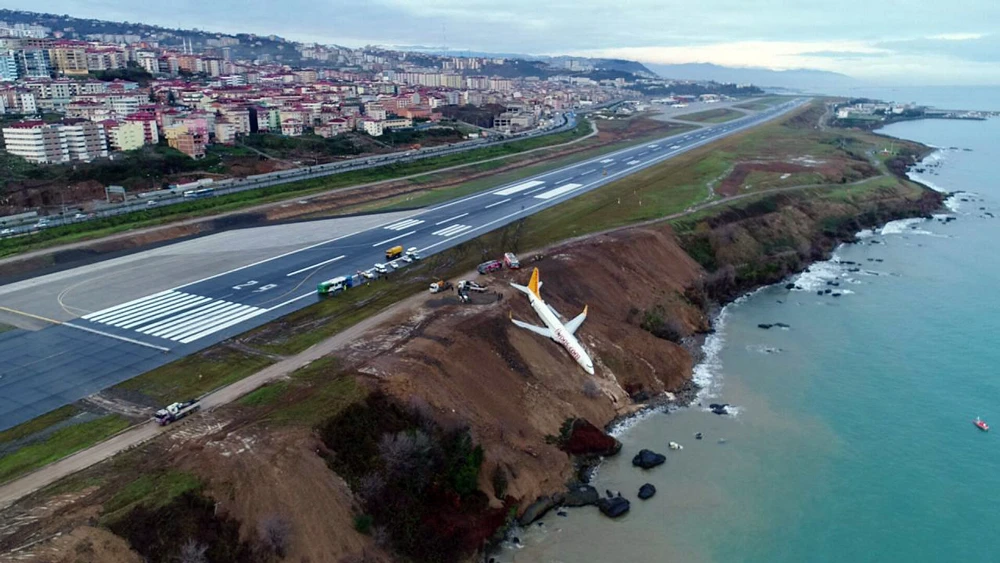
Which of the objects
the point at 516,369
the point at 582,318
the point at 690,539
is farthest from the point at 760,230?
the point at 690,539

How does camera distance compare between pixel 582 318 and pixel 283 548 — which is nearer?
pixel 283 548

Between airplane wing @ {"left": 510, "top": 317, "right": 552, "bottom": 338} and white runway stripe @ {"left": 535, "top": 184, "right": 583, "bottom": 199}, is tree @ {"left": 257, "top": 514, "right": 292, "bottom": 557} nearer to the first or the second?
airplane wing @ {"left": 510, "top": 317, "right": 552, "bottom": 338}

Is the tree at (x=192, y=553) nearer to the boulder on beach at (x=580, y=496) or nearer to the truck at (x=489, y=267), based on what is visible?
the boulder on beach at (x=580, y=496)

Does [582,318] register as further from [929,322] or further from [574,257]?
[929,322]

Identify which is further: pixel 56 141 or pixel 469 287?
pixel 56 141

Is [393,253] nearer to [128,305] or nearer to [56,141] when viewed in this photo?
[128,305]

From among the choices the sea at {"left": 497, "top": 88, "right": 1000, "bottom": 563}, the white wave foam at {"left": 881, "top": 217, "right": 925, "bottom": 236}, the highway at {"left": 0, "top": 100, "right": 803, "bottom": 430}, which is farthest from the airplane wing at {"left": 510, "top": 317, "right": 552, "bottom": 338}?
the white wave foam at {"left": 881, "top": 217, "right": 925, "bottom": 236}

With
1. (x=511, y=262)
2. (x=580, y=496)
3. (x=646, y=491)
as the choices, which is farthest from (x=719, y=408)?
(x=511, y=262)

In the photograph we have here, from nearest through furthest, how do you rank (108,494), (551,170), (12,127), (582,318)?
1. (108,494)
2. (582,318)
3. (12,127)
4. (551,170)

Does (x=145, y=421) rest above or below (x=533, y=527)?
above
